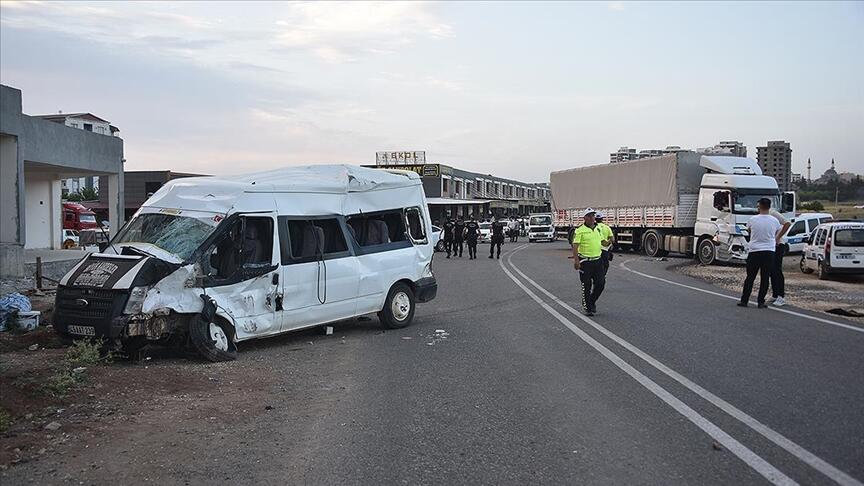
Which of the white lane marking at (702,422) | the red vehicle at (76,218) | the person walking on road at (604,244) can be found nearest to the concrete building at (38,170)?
the person walking on road at (604,244)

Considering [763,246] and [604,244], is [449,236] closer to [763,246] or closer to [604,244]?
[604,244]

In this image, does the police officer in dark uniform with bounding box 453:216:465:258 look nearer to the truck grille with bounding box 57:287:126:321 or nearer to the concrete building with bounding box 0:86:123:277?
the concrete building with bounding box 0:86:123:277

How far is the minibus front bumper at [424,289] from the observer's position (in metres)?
12.5

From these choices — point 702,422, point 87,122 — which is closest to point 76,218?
point 87,122

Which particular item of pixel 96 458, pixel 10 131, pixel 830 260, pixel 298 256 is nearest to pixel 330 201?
pixel 298 256

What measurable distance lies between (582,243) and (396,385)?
600 centimetres

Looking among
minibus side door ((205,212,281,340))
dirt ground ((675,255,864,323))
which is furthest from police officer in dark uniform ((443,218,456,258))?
minibus side door ((205,212,281,340))

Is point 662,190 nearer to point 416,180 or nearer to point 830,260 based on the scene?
point 830,260

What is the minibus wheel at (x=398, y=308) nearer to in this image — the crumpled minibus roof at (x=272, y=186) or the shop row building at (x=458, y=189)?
the crumpled minibus roof at (x=272, y=186)

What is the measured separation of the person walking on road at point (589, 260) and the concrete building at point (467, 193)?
43088mm

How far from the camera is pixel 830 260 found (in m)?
21.1

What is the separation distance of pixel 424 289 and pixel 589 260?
289 centimetres

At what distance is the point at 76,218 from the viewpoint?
41.2 metres

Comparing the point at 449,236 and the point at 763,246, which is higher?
the point at 763,246
